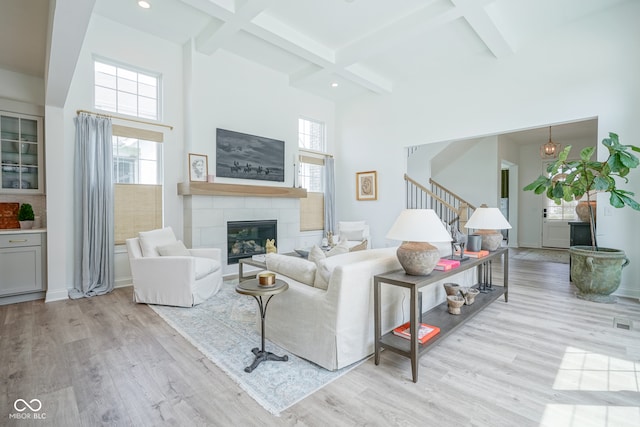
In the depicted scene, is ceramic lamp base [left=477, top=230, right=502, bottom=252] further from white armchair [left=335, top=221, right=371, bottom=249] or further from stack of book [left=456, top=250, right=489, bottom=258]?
white armchair [left=335, top=221, right=371, bottom=249]

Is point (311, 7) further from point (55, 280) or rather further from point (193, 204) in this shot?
point (55, 280)

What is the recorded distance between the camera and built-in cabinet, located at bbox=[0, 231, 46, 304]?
3.53 m

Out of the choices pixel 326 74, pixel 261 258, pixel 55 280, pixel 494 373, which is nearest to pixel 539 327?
pixel 494 373

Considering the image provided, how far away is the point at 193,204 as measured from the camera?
470 cm

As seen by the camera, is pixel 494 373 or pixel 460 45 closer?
pixel 494 373

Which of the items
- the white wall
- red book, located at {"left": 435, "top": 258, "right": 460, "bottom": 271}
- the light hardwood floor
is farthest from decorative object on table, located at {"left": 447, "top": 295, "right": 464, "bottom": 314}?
the white wall

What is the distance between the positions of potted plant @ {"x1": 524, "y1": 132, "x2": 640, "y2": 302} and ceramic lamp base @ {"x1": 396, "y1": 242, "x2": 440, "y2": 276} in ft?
9.20

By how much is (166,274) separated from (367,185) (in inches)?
176

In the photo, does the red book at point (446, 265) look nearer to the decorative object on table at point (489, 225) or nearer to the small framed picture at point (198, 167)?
the decorative object on table at point (489, 225)

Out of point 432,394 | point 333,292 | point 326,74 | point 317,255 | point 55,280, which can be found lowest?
point 432,394

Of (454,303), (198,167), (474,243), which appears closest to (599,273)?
(474,243)

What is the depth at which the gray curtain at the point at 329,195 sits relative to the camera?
6.96 m

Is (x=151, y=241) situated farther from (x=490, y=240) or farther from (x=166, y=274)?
(x=490, y=240)

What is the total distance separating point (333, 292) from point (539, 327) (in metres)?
2.21
